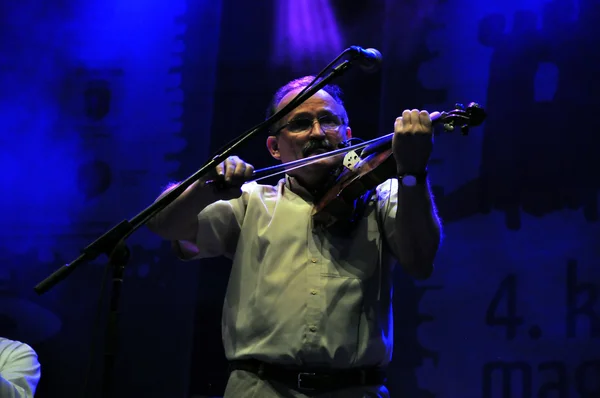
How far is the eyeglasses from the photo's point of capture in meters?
2.22

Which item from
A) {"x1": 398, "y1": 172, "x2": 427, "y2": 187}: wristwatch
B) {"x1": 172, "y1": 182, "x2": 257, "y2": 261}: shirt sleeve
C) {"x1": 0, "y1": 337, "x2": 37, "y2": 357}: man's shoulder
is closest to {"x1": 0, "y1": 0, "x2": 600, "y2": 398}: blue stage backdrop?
{"x1": 0, "y1": 337, "x2": 37, "y2": 357}: man's shoulder

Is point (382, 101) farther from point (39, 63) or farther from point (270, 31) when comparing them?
point (39, 63)

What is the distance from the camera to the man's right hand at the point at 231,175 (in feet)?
5.90

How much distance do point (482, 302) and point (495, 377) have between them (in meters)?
0.30

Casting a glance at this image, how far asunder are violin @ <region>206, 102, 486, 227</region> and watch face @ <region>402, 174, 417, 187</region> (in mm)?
79

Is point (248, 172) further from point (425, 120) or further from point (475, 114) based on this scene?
point (475, 114)

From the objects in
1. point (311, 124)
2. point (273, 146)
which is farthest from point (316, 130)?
point (273, 146)

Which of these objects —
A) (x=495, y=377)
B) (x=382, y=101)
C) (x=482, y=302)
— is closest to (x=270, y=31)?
(x=382, y=101)

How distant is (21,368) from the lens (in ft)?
9.03

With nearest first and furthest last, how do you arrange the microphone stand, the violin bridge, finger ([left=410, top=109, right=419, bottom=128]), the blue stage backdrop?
the microphone stand < finger ([left=410, top=109, right=419, bottom=128]) < the violin bridge < the blue stage backdrop

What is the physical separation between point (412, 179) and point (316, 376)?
0.64 metres

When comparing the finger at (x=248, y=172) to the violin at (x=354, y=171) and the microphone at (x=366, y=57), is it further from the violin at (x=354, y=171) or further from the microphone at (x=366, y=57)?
the microphone at (x=366, y=57)

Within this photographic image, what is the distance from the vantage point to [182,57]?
128 inches

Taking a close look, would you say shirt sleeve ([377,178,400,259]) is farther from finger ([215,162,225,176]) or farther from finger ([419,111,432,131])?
finger ([215,162,225,176])
